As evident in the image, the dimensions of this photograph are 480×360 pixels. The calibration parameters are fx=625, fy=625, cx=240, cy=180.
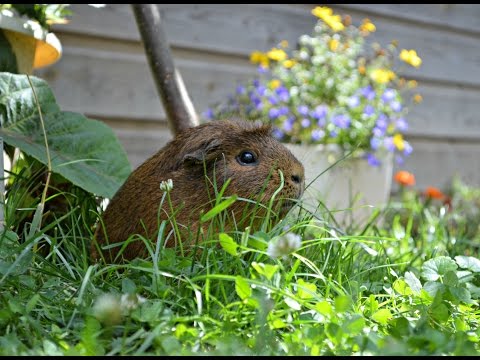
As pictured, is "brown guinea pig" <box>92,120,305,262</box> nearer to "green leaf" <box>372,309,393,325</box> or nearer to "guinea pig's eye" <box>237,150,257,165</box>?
"guinea pig's eye" <box>237,150,257,165</box>

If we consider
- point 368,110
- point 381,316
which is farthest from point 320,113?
point 381,316

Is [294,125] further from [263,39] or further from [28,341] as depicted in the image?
[28,341]

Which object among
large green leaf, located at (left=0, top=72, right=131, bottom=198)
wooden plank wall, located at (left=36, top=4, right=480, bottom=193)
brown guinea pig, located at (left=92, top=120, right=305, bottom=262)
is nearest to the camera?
brown guinea pig, located at (left=92, top=120, right=305, bottom=262)

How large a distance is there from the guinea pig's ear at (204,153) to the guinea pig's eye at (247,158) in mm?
73

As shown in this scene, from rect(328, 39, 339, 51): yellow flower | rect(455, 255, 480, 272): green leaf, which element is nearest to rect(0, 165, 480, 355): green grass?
rect(455, 255, 480, 272): green leaf

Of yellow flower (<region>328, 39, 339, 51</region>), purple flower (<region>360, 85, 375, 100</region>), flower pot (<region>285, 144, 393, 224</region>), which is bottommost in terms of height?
flower pot (<region>285, 144, 393, 224</region>)

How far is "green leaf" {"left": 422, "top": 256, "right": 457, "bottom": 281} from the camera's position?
1662 millimetres

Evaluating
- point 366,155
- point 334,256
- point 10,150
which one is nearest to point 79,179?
point 10,150

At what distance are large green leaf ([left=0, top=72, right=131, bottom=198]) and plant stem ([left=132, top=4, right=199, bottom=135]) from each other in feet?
1.21

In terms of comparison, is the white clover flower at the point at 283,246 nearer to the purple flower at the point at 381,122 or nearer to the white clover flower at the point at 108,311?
the white clover flower at the point at 108,311

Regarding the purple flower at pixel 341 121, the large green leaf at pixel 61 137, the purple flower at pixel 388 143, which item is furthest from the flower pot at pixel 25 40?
the purple flower at pixel 388 143

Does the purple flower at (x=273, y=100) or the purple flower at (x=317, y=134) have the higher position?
the purple flower at (x=273, y=100)

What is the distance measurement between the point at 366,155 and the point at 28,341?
8.26 feet

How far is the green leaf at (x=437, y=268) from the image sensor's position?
166 cm
